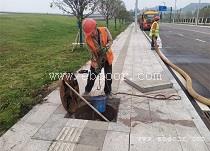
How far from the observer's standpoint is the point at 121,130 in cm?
436

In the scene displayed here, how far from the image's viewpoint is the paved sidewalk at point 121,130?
3898mm

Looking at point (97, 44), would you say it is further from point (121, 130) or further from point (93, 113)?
point (121, 130)

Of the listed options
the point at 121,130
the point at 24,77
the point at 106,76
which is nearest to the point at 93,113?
the point at 121,130

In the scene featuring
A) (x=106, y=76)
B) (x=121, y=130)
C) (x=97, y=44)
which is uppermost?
(x=97, y=44)

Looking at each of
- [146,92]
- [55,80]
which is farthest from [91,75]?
[55,80]

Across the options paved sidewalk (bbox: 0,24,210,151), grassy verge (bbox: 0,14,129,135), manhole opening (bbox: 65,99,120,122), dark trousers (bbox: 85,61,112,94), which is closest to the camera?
paved sidewalk (bbox: 0,24,210,151)

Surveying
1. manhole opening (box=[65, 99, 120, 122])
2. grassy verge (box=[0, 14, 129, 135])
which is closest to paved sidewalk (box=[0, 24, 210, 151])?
manhole opening (box=[65, 99, 120, 122])

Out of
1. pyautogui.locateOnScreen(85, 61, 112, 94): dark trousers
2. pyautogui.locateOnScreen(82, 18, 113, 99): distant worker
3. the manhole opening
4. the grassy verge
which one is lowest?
the manhole opening

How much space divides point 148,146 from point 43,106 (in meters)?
2.42

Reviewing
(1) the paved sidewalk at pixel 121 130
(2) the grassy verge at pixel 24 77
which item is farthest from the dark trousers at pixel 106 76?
(2) the grassy verge at pixel 24 77

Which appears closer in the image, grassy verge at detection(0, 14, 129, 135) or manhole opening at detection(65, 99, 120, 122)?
manhole opening at detection(65, 99, 120, 122)

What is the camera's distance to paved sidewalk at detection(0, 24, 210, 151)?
3898 millimetres

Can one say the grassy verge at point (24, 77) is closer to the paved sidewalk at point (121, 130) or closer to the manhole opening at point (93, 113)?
the paved sidewalk at point (121, 130)

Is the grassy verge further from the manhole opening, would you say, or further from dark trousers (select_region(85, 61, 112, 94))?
dark trousers (select_region(85, 61, 112, 94))
